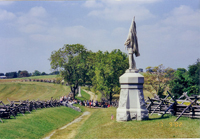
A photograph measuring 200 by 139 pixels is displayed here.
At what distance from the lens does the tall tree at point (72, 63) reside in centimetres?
6519

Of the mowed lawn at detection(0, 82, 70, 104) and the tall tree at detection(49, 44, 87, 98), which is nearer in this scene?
the tall tree at detection(49, 44, 87, 98)

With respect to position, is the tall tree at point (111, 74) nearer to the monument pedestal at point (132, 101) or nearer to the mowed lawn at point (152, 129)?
the monument pedestal at point (132, 101)

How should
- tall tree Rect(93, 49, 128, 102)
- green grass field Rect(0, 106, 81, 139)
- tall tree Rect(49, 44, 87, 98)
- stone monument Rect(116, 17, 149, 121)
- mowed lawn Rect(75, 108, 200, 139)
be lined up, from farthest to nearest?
tall tree Rect(49, 44, 87, 98) → tall tree Rect(93, 49, 128, 102) → green grass field Rect(0, 106, 81, 139) → stone monument Rect(116, 17, 149, 121) → mowed lawn Rect(75, 108, 200, 139)

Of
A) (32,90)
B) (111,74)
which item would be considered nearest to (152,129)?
(111,74)

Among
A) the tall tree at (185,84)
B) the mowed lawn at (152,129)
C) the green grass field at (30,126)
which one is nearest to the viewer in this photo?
the mowed lawn at (152,129)

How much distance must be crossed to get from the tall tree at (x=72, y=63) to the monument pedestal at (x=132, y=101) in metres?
44.5

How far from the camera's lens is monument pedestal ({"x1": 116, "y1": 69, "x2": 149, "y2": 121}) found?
65.3 ft

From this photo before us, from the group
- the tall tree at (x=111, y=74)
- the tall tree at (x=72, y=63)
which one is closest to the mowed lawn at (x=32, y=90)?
the tall tree at (x=72, y=63)

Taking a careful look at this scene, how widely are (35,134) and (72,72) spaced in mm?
42401

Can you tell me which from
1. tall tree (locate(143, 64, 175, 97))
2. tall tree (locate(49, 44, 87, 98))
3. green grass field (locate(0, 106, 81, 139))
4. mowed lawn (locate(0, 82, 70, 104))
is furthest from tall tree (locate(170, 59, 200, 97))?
green grass field (locate(0, 106, 81, 139))

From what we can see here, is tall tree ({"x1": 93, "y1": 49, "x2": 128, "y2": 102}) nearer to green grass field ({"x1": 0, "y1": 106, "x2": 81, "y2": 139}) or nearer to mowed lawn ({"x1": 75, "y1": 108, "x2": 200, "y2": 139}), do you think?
green grass field ({"x1": 0, "y1": 106, "x2": 81, "y2": 139})

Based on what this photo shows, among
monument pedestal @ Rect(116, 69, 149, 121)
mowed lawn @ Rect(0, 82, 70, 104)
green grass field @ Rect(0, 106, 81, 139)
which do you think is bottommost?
green grass field @ Rect(0, 106, 81, 139)

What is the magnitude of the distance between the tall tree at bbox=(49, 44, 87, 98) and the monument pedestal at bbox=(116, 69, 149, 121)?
44.5m

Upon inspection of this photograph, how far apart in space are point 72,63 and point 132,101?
46.4 m
